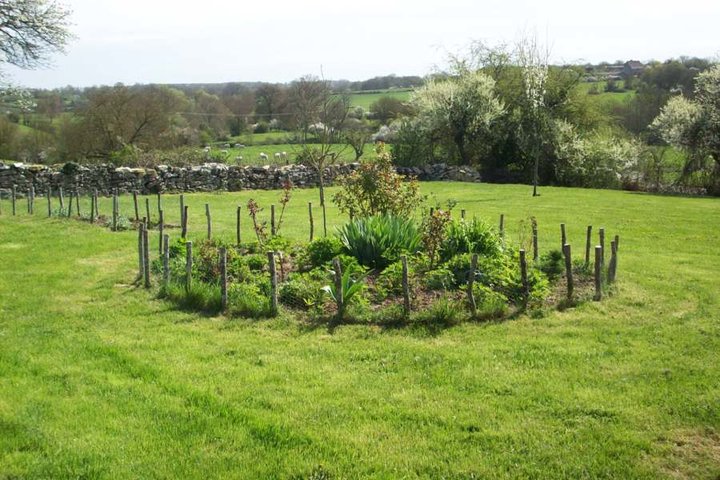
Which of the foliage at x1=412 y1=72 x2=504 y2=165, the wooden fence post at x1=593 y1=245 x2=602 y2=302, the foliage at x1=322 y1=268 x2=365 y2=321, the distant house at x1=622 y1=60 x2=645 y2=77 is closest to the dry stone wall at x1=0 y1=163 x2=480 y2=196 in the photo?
the foliage at x1=412 y1=72 x2=504 y2=165

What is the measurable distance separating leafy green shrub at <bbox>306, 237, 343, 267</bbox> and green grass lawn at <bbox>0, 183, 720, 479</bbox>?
2.21m

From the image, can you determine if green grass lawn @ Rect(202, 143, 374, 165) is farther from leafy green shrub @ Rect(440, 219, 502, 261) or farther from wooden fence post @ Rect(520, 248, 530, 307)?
wooden fence post @ Rect(520, 248, 530, 307)

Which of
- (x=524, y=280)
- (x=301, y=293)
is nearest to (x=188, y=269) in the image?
(x=301, y=293)

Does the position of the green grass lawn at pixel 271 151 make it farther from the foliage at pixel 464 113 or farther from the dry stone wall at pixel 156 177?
the foliage at pixel 464 113

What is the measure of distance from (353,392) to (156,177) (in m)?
21.6

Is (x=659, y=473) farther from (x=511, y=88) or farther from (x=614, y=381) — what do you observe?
(x=511, y=88)

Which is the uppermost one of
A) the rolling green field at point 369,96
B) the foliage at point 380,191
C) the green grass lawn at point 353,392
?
the rolling green field at point 369,96

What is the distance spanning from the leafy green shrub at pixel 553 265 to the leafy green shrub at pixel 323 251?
3.30 meters

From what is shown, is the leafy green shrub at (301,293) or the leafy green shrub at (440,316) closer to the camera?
the leafy green shrub at (440,316)

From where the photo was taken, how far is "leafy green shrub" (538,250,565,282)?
33.0 ft

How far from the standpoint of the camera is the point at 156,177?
2566cm

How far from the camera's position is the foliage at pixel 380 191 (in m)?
11.7

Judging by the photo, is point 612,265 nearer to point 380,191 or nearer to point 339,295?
point 380,191

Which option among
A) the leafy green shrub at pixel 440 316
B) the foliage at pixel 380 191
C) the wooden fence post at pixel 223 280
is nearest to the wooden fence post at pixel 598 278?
the leafy green shrub at pixel 440 316
